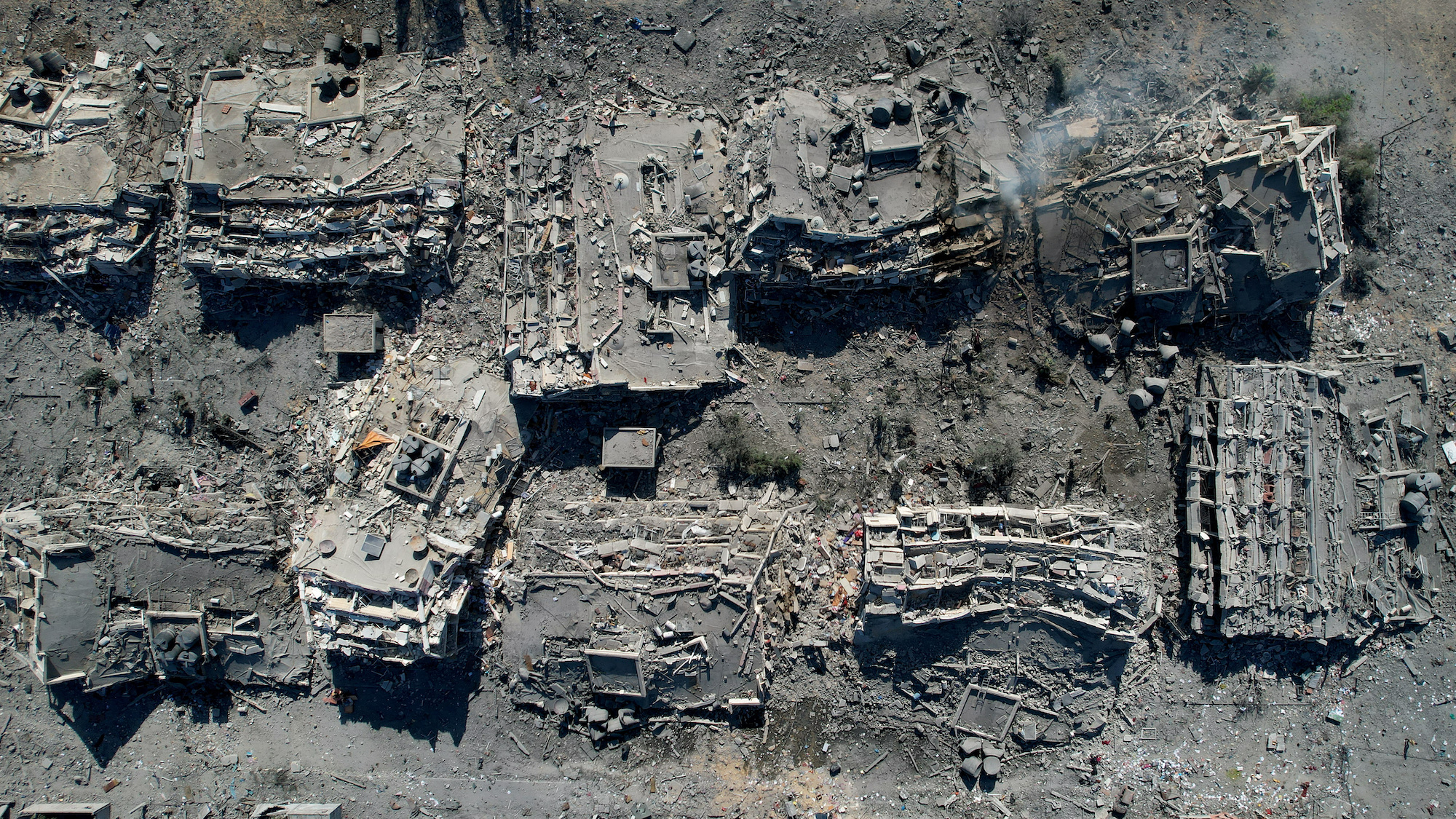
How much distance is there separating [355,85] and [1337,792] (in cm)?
1732

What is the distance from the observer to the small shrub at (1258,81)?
36.0 ft

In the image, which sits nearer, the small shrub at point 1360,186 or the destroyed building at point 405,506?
the destroyed building at point 405,506

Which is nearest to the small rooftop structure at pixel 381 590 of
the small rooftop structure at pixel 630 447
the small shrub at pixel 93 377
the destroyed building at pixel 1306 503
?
the small rooftop structure at pixel 630 447

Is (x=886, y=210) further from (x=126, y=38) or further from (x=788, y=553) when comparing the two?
(x=126, y=38)

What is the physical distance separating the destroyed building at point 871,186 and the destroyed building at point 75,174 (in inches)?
342

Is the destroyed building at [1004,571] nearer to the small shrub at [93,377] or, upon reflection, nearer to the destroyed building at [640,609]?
the destroyed building at [640,609]

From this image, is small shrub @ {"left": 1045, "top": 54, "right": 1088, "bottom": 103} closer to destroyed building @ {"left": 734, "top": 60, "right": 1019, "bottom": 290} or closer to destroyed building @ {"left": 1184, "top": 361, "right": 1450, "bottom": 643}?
destroyed building @ {"left": 734, "top": 60, "right": 1019, "bottom": 290}

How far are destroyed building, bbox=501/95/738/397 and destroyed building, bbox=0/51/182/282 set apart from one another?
536cm

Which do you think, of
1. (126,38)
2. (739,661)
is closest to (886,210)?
(739,661)

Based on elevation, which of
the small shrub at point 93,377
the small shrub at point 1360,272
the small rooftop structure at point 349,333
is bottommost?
the small shrub at point 93,377

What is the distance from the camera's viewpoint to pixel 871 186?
416 inches

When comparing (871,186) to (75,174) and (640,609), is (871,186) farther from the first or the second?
(75,174)

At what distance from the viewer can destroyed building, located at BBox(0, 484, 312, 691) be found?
10375mm

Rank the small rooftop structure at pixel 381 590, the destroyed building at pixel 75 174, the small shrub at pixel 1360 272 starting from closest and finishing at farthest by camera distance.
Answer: the small rooftop structure at pixel 381 590 → the destroyed building at pixel 75 174 → the small shrub at pixel 1360 272
